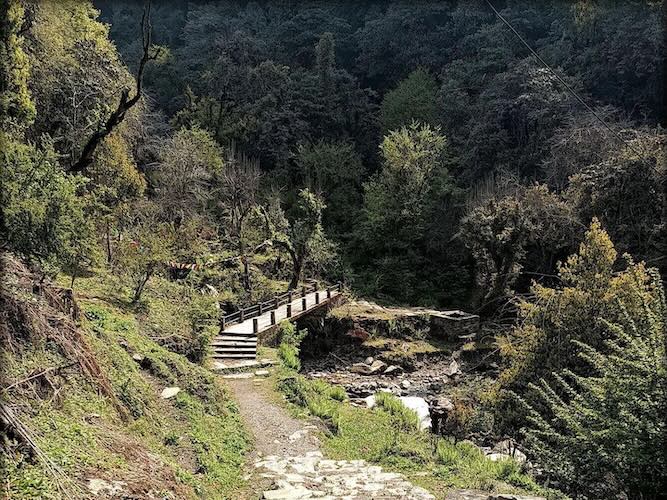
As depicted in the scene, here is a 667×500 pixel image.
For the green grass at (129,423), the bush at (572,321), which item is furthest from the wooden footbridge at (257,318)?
the bush at (572,321)

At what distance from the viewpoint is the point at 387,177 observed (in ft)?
98.9

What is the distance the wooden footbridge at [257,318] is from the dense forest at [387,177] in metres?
1.32

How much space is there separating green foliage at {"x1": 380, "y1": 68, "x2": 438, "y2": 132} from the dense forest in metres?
0.20

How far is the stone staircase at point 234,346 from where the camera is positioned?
14.5 m

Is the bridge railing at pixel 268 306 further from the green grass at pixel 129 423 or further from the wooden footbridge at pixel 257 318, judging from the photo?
the green grass at pixel 129 423

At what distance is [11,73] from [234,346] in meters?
8.60

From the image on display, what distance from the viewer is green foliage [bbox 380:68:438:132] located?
3500cm

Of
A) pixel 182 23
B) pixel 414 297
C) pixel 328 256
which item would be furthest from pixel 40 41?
pixel 182 23

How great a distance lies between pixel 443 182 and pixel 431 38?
50.2ft

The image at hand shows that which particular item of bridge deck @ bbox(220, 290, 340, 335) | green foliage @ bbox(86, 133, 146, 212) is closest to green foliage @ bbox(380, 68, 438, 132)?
bridge deck @ bbox(220, 290, 340, 335)

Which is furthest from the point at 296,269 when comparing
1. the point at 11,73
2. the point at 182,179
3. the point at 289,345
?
the point at 11,73

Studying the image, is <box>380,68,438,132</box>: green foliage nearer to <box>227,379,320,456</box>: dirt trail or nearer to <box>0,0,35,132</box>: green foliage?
<box>227,379,320,456</box>: dirt trail

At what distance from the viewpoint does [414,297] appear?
92.1 ft

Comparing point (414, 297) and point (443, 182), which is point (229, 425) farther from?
point (443, 182)
